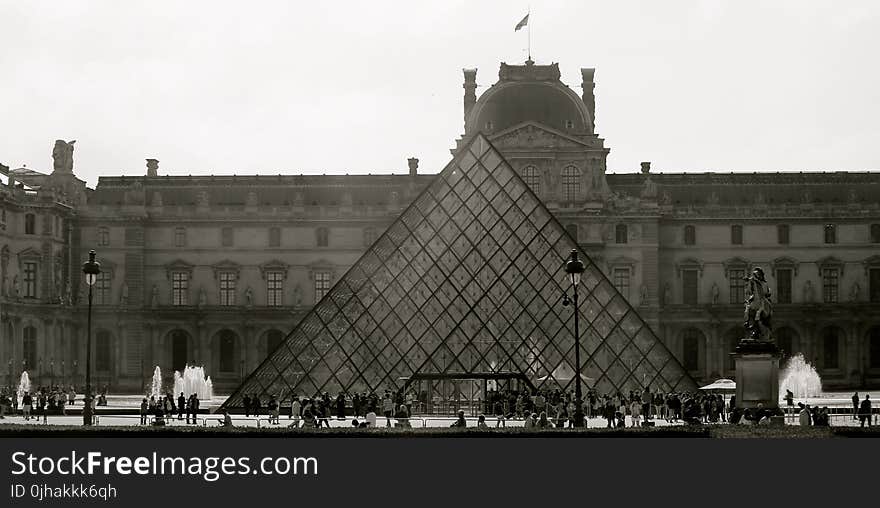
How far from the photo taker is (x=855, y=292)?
63.2 metres

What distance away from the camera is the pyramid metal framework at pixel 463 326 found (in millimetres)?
36938

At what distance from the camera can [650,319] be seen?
61969mm

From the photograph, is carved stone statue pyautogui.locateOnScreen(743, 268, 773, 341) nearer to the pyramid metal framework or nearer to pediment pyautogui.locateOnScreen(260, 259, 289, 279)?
the pyramid metal framework

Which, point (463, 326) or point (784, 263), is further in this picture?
point (784, 263)

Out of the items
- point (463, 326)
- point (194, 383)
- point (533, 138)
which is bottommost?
point (194, 383)

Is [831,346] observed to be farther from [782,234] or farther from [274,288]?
[274,288]

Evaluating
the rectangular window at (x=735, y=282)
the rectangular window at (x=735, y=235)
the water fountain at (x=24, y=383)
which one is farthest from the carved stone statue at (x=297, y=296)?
the rectangular window at (x=735, y=235)

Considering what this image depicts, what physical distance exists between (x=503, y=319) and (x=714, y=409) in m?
6.91

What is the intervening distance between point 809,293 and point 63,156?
1224 inches

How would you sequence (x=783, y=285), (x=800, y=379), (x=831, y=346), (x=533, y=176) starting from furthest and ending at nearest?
1. (x=783, y=285)
2. (x=831, y=346)
3. (x=533, y=176)
4. (x=800, y=379)

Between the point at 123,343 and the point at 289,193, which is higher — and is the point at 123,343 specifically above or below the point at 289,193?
below

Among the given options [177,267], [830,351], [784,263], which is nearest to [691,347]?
[784,263]

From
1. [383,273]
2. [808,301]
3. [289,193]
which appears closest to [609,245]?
[808,301]

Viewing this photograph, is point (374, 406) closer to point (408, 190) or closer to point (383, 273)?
point (383, 273)
